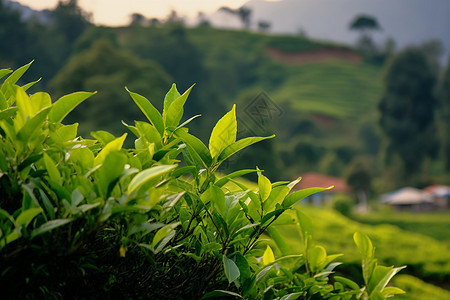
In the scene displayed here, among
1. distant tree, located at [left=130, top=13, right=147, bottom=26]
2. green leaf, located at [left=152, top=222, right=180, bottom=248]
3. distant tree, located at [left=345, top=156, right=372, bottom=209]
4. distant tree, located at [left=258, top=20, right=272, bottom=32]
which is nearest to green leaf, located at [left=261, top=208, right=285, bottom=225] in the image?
green leaf, located at [left=152, top=222, right=180, bottom=248]

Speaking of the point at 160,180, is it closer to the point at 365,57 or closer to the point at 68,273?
the point at 68,273

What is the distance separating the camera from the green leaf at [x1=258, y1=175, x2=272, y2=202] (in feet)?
3.08

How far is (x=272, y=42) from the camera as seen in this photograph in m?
75.5

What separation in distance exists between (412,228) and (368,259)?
92.0 feet

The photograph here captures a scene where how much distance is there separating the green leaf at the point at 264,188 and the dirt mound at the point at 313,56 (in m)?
74.6

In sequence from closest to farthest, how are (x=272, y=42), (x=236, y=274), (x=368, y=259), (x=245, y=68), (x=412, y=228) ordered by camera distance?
(x=236, y=274) → (x=368, y=259) → (x=412, y=228) → (x=245, y=68) → (x=272, y=42)

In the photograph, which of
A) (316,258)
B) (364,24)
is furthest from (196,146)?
(364,24)

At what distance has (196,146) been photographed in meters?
0.96

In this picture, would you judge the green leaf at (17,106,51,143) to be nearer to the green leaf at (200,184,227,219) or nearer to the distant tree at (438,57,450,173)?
the green leaf at (200,184,227,219)

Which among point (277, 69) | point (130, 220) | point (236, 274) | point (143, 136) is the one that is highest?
point (143, 136)

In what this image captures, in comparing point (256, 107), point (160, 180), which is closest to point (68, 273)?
point (160, 180)

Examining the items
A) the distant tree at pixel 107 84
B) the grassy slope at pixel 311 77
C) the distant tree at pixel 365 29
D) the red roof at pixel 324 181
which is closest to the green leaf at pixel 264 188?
the distant tree at pixel 107 84

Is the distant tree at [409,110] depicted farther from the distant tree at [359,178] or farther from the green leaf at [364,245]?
the green leaf at [364,245]

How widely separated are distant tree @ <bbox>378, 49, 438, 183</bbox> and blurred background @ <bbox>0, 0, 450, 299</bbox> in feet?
0.31
